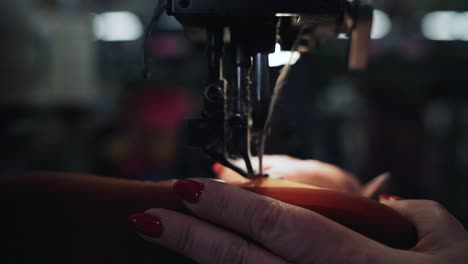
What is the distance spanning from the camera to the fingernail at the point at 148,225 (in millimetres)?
432

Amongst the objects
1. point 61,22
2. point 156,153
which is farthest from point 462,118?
point 61,22

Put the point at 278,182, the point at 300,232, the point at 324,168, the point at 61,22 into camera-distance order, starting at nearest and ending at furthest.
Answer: the point at 300,232
the point at 278,182
the point at 324,168
the point at 61,22

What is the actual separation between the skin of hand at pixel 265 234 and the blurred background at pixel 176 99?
0.44 feet

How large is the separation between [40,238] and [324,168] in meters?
0.43

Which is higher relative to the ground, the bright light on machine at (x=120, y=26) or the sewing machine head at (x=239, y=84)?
the bright light on machine at (x=120, y=26)

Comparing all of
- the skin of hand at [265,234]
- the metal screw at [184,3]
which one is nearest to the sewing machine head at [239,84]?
the metal screw at [184,3]

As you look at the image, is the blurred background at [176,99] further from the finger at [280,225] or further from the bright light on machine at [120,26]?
the finger at [280,225]

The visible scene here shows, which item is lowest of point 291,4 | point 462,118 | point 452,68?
point 462,118

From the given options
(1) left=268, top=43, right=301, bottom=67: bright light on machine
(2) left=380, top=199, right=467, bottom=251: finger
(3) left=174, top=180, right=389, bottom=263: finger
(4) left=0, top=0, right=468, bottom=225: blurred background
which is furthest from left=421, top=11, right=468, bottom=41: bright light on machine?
(3) left=174, top=180, right=389, bottom=263: finger

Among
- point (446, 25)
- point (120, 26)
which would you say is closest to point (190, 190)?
point (120, 26)

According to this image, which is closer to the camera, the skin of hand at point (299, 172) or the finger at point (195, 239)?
the finger at point (195, 239)

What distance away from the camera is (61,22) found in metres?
2.59

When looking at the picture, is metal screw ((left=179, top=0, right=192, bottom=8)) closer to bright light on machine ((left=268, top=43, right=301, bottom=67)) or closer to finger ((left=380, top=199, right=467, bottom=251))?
bright light on machine ((left=268, top=43, right=301, bottom=67))

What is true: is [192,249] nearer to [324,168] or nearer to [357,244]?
[357,244]
